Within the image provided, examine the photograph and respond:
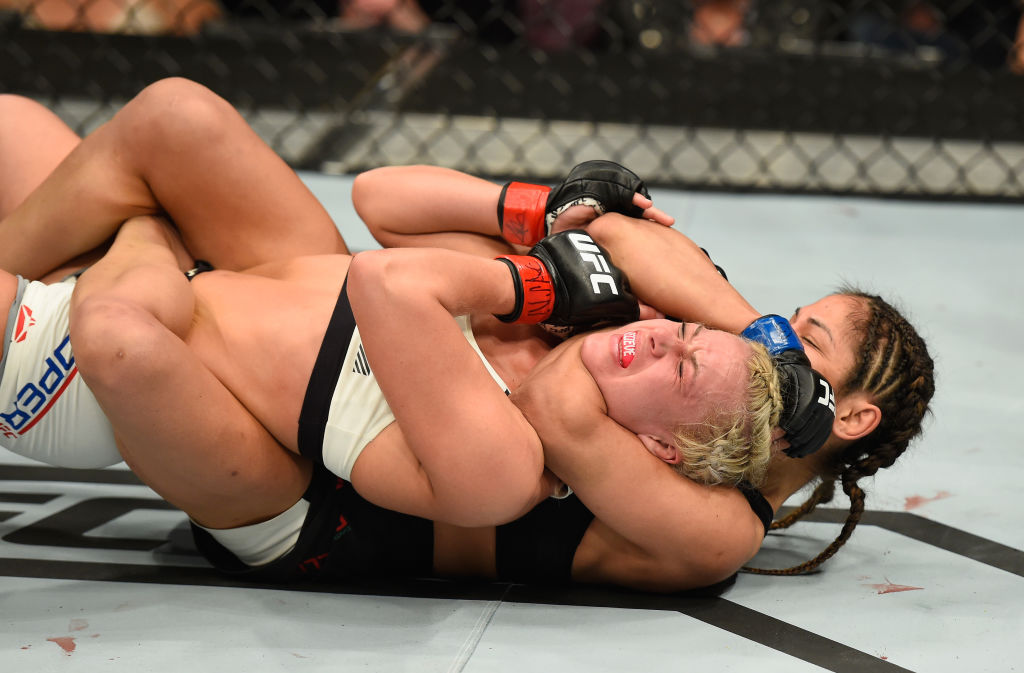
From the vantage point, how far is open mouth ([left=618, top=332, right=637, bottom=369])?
1.18 meters

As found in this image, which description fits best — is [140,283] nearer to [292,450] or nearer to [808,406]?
[292,450]

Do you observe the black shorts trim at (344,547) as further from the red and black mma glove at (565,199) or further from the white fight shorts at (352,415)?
the red and black mma glove at (565,199)

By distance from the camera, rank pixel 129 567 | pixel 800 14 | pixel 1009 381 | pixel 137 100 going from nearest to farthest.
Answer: pixel 129 567
pixel 137 100
pixel 1009 381
pixel 800 14

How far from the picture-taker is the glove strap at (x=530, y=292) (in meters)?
1.21

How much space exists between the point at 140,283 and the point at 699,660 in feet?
2.54

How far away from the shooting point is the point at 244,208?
143 centimetres

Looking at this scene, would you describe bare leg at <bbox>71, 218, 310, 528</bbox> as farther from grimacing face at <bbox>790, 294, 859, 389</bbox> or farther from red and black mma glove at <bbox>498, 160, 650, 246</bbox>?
grimacing face at <bbox>790, 294, 859, 389</bbox>

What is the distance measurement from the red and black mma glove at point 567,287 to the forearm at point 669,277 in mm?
59

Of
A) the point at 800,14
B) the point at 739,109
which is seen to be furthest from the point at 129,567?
the point at 800,14

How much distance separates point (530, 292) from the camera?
121 cm

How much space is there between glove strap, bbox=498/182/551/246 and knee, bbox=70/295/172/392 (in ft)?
1.70

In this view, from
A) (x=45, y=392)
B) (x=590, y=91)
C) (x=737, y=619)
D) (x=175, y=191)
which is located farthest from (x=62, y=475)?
(x=590, y=91)

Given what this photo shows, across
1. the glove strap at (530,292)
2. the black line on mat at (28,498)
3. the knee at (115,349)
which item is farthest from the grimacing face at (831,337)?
the black line on mat at (28,498)

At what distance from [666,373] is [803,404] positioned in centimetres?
16
